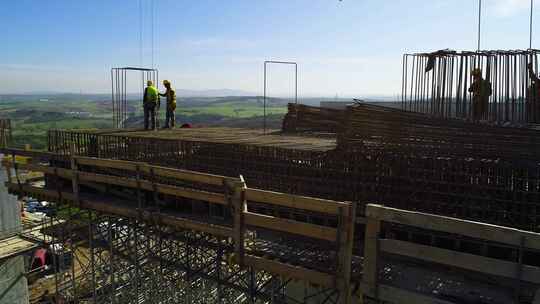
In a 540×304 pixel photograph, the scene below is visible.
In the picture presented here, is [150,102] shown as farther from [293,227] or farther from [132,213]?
[293,227]

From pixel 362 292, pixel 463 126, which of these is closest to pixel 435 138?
pixel 463 126

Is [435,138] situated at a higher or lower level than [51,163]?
higher

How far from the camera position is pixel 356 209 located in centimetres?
647

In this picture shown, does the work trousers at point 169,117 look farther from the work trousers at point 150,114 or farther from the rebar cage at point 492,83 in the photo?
the rebar cage at point 492,83

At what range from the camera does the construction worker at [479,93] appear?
1234cm

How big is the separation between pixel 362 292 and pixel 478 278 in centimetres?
176

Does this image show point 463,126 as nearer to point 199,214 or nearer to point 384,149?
point 384,149

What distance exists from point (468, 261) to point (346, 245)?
54.6 inches

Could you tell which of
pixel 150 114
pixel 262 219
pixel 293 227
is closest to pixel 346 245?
pixel 293 227

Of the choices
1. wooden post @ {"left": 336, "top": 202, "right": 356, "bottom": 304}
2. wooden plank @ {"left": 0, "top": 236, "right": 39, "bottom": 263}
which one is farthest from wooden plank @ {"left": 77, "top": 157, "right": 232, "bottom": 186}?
wooden plank @ {"left": 0, "top": 236, "right": 39, "bottom": 263}

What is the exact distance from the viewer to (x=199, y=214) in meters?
9.44

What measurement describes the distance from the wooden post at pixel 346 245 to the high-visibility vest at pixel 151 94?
422 inches

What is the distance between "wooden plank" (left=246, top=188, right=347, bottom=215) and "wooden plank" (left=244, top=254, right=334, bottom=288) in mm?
854

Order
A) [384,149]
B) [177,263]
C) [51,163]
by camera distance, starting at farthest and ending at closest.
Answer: [51,163] < [177,263] < [384,149]
